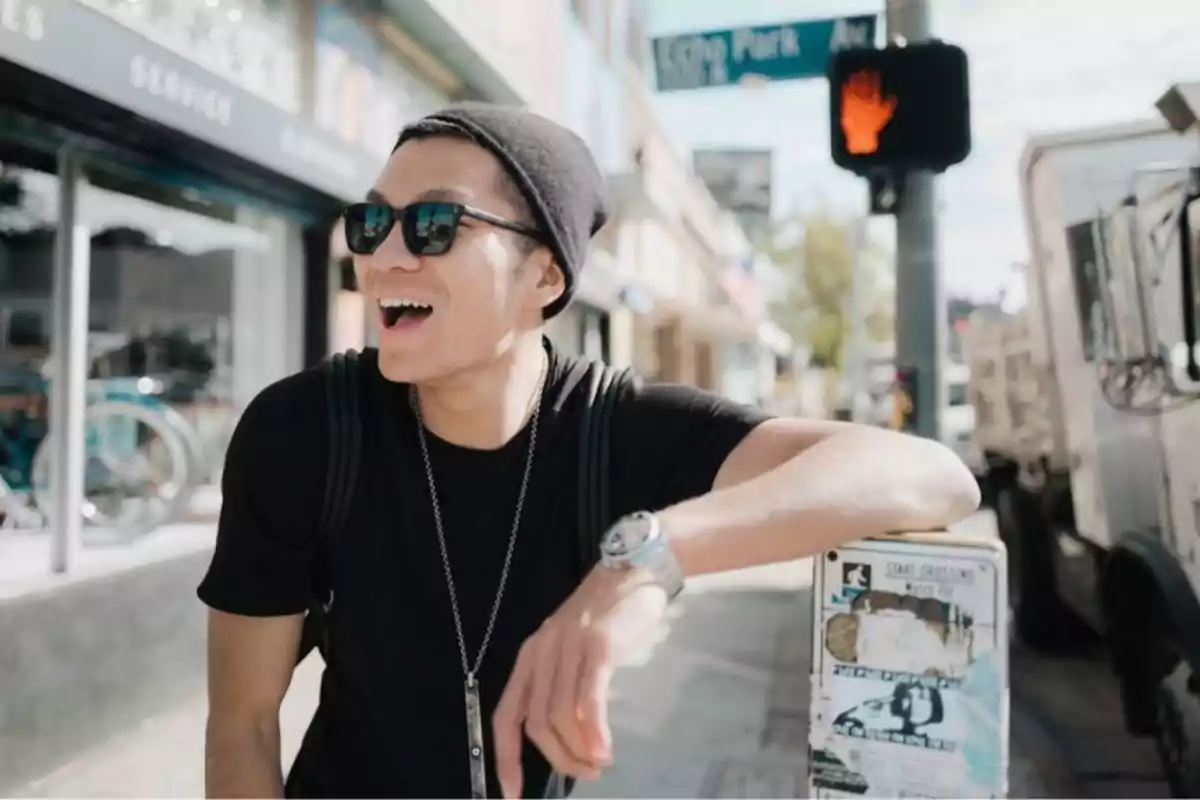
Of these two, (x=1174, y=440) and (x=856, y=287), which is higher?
(x=856, y=287)

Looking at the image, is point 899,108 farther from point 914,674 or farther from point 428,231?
point 914,674

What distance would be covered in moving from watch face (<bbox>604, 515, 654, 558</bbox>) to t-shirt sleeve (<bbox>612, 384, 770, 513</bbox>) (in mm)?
365

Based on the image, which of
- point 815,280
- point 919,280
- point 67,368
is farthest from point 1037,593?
point 815,280

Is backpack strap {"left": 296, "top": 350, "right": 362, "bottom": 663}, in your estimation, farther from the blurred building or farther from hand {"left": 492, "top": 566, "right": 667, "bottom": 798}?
the blurred building

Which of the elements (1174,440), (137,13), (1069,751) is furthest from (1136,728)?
(137,13)

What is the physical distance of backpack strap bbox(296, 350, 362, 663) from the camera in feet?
5.04

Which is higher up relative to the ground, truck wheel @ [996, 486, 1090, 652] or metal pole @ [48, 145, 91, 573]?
metal pole @ [48, 145, 91, 573]

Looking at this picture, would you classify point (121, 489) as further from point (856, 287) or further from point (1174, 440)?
point (856, 287)

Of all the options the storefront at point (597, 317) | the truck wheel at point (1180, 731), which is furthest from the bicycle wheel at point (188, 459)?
the storefront at point (597, 317)

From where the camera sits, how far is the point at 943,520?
141cm

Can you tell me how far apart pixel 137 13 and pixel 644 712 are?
4084 millimetres

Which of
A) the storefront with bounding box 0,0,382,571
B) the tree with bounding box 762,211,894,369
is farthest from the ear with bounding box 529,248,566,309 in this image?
the tree with bounding box 762,211,894,369

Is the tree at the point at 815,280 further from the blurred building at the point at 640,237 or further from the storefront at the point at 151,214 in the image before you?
the storefront at the point at 151,214

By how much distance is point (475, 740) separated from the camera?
154cm
